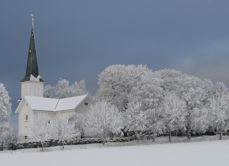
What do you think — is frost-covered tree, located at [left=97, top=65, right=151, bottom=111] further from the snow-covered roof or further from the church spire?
the church spire

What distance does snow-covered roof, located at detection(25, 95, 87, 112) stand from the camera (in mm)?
82113

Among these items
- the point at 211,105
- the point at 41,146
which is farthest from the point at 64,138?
the point at 211,105

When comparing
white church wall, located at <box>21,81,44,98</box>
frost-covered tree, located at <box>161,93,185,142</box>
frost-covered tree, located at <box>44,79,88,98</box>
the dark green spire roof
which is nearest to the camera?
frost-covered tree, located at <box>161,93,185,142</box>

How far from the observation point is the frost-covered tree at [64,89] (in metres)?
108

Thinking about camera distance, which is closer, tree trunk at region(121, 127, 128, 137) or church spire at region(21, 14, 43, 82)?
tree trunk at region(121, 127, 128, 137)

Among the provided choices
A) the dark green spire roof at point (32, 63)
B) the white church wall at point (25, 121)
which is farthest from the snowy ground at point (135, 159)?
the dark green spire roof at point (32, 63)

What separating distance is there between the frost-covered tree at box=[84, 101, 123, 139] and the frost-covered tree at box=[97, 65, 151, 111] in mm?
8842

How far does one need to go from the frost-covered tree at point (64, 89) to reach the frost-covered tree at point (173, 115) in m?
40.9

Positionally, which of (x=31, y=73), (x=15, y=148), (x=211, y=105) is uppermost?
(x=31, y=73)

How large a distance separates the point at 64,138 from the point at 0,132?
10.8 metres

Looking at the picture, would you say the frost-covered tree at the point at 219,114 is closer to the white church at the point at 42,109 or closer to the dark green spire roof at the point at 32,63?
the white church at the point at 42,109

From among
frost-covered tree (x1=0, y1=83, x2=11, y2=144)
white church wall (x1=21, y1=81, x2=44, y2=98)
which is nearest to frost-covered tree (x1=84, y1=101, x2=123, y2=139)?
frost-covered tree (x1=0, y1=83, x2=11, y2=144)

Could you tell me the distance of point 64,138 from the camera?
66500 millimetres

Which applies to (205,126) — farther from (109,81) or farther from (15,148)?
(15,148)
